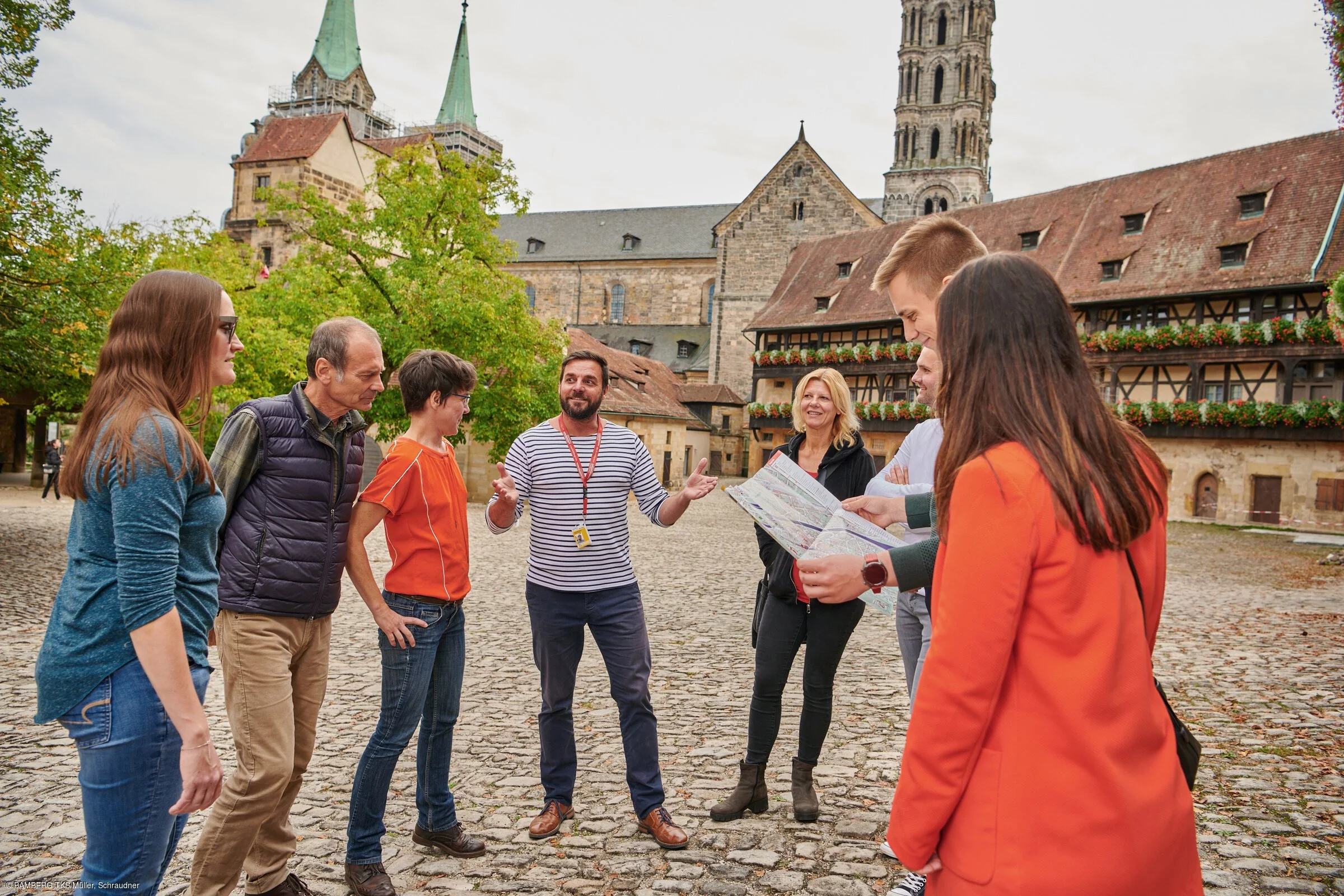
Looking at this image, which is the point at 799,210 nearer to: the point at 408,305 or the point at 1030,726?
the point at 408,305

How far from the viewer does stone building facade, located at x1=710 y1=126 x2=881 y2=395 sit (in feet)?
148

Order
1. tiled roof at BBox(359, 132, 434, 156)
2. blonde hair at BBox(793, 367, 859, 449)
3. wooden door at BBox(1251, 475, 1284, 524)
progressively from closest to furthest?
blonde hair at BBox(793, 367, 859, 449) < wooden door at BBox(1251, 475, 1284, 524) < tiled roof at BBox(359, 132, 434, 156)

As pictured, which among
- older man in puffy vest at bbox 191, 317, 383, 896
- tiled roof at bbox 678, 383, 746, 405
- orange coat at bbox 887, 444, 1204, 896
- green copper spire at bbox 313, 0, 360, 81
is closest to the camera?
orange coat at bbox 887, 444, 1204, 896

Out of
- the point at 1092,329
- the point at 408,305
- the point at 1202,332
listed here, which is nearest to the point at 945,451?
the point at 408,305

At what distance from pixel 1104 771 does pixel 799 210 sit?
4667 centimetres

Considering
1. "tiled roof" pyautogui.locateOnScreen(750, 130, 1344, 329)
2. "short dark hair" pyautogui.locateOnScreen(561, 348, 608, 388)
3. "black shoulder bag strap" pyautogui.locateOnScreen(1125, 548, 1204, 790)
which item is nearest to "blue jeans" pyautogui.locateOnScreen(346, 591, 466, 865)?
"short dark hair" pyautogui.locateOnScreen(561, 348, 608, 388)

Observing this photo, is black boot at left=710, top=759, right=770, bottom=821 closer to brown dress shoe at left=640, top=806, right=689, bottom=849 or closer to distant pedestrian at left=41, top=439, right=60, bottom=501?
brown dress shoe at left=640, top=806, right=689, bottom=849

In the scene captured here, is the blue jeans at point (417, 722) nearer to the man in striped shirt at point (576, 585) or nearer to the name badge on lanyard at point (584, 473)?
the man in striped shirt at point (576, 585)

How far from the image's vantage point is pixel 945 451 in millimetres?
1654

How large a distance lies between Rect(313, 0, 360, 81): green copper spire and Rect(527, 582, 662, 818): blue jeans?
73.1 m

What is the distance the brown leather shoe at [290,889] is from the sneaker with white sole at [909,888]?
6.86ft

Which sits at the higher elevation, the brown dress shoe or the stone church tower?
the stone church tower

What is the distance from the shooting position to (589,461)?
4020 millimetres

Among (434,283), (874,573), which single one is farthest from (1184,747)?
(434,283)
